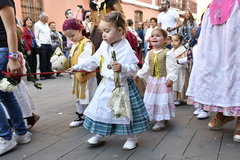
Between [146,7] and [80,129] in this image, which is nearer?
[80,129]

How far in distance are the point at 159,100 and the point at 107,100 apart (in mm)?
952

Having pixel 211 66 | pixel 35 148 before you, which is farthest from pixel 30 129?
pixel 211 66

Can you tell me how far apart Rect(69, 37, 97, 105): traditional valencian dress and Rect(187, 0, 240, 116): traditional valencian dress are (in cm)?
133

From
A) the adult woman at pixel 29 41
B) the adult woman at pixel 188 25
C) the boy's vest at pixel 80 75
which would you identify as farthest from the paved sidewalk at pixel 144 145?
the adult woman at pixel 29 41

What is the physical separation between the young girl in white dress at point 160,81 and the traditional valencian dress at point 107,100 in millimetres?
609

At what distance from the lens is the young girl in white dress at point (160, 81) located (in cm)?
314

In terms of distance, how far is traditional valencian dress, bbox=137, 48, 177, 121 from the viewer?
314cm

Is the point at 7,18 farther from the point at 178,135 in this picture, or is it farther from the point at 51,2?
the point at 51,2

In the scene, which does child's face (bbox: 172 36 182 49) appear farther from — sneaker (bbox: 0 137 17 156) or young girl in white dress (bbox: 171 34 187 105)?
sneaker (bbox: 0 137 17 156)

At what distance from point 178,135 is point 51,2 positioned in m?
11.2

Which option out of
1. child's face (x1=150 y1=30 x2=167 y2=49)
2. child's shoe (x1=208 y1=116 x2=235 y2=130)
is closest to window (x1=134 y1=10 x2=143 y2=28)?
child's face (x1=150 y1=30 x2=167 y2=49)

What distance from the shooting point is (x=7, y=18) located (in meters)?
2.30

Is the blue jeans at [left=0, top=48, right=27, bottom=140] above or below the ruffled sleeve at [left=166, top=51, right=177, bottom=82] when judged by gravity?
below

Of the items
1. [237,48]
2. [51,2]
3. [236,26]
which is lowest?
[237,48]
